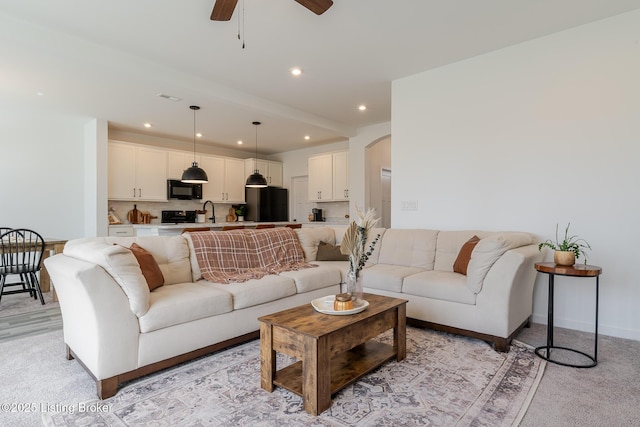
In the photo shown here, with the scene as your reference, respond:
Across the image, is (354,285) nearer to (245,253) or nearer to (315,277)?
(315,277)

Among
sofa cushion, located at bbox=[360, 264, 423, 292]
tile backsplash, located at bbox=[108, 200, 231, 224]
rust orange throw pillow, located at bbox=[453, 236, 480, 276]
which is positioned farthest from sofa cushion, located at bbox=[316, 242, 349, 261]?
tile backsplash, located at bbox=[108, 200, 231, 224]

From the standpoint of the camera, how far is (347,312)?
2.12 meters

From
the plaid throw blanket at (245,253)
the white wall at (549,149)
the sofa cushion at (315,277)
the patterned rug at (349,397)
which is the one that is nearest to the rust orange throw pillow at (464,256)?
the white wall at (549,149)

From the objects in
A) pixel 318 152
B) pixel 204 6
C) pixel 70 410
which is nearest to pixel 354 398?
pixel 70 410

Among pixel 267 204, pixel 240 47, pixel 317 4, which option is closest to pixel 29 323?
pixel 240 47

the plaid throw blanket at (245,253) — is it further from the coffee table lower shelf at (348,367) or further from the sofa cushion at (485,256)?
the sofa cushion at (485,256)

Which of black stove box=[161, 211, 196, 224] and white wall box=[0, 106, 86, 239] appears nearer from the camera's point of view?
white wall box=[0, 106, 86, 239]

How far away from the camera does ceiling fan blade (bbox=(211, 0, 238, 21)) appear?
2.22m

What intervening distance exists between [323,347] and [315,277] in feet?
5.16

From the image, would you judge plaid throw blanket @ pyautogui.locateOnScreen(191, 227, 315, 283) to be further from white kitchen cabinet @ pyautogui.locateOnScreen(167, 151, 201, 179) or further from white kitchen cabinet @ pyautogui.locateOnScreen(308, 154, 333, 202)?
white kitchen cabinet @ pyautogui.locateOnScreen(167, 151, 201, 179)

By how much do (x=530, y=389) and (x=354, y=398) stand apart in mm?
1074

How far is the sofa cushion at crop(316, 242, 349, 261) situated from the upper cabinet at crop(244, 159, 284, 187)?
176 inches

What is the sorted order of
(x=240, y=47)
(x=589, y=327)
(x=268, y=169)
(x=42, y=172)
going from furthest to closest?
(x=268, y=169), (x=42, y=172), (x=240, y=47), (x=589, y=327)

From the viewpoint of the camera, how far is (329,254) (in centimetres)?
412
